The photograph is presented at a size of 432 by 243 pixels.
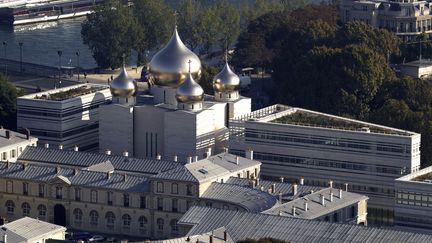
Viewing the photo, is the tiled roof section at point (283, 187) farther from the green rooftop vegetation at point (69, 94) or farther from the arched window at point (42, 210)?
the green rooftop vegetation at point (69, 94)

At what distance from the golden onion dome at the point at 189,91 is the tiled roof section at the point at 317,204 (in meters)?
13.1

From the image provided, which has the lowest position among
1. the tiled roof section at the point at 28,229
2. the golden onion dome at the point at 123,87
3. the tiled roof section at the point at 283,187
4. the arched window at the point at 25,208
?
the arched window at the point at 25,208

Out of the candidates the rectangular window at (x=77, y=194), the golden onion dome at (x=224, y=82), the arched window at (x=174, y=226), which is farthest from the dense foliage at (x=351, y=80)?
the rectangular window at (x=77, y=194)

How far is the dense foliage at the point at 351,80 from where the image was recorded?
406ft

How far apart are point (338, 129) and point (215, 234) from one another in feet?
70.5

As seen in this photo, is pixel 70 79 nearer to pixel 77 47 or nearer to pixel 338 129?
pixel 77 47

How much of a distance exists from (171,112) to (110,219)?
10.8m

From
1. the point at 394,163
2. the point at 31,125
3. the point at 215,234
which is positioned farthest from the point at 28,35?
the point at 215,234

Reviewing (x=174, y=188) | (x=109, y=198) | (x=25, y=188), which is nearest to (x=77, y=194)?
(x=109, y=198)

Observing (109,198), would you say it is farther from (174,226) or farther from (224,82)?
(224,82)

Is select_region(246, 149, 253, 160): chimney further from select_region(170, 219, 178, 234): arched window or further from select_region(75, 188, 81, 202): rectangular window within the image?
select_region(75, 188, 81, 202): rectangular window

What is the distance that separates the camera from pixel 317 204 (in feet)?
340

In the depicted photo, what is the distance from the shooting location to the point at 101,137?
120m

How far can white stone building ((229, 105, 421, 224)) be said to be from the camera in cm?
11338
